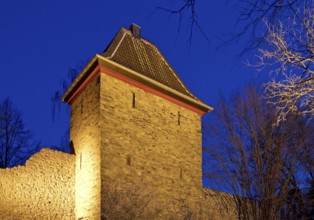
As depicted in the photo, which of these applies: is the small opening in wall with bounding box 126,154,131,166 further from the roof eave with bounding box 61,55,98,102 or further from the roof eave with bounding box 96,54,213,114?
the roof eave with bounding box 61,55,98,102

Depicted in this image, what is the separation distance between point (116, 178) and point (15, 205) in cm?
296

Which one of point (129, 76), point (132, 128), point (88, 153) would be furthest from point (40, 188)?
point (129, 76)

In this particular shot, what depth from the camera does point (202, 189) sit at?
50.9ft

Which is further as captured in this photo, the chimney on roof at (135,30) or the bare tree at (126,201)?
the chimney on roof at (135,30)

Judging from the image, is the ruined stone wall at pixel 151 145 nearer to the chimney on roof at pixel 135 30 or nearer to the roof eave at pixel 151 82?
the roof eave at pixel 151 82

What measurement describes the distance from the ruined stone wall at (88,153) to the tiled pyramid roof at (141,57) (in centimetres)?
147

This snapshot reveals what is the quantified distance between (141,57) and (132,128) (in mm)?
3202

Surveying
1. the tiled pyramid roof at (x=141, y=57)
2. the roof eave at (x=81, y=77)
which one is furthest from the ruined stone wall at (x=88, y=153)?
the tiled pyramid roof at (x=141, y=57)

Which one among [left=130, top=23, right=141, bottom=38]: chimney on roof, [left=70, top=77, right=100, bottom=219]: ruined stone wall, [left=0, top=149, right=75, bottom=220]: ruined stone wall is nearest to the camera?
[left=0, top=149, right=75, bottom=220]: ruined stone wall

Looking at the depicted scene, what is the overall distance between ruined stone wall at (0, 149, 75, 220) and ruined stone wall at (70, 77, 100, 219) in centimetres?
33

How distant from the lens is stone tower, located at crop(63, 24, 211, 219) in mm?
12946

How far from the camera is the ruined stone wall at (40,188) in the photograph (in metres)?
12.3

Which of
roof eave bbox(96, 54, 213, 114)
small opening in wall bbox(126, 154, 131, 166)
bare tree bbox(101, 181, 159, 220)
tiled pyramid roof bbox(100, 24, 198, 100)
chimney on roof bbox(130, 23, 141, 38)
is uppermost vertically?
chimney on roof bbox(130, 23, 141, 38)

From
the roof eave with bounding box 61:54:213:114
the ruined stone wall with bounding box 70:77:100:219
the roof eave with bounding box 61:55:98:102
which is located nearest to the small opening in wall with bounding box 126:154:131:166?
the ruined stone wall with bounding box 70:77:100:219
